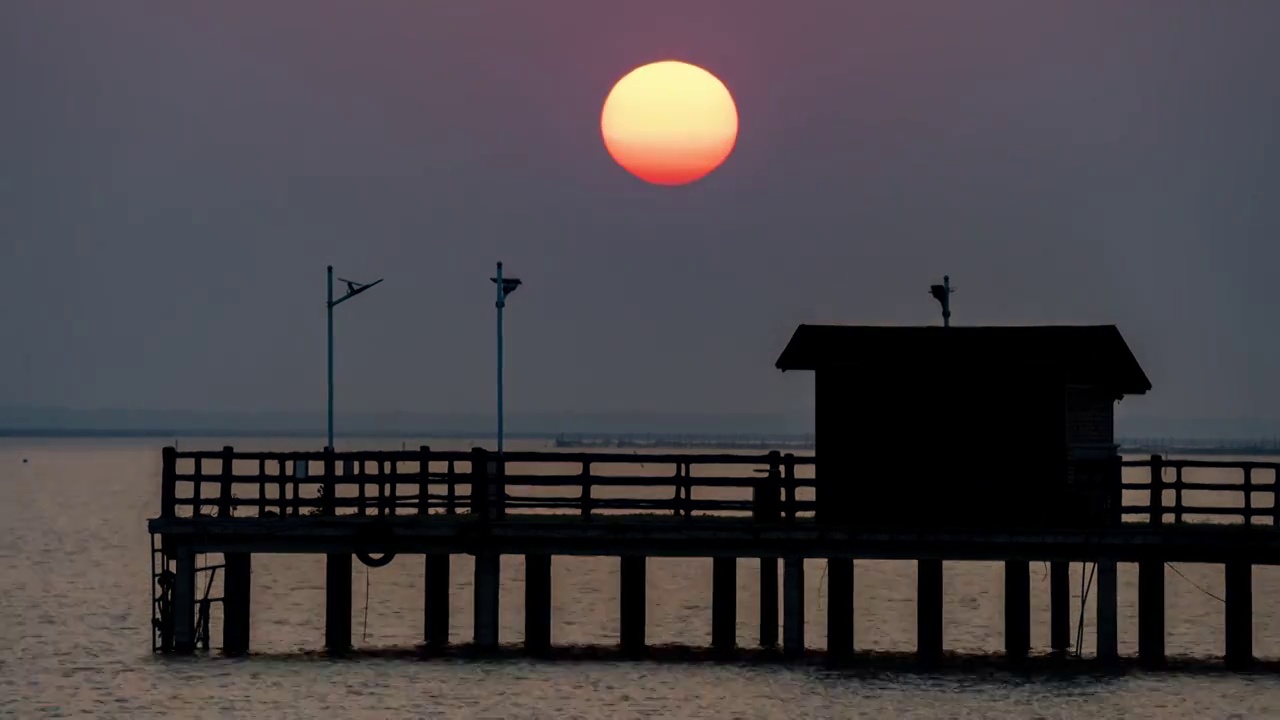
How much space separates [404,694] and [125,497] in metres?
165

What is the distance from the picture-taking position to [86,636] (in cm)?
5866

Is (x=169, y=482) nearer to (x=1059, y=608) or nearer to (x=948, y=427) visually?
(x=948, y=427)

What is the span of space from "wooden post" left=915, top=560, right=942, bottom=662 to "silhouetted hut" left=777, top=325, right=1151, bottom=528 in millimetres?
1771

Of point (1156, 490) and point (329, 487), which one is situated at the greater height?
point (1156, 490)

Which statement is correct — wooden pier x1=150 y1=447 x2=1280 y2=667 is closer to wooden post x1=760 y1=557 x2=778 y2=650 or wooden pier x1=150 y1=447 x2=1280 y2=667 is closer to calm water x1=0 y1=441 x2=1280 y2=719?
calm water x1=0 y1=441 x2=1280 y2=719

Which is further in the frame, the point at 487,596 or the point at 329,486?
the point at 487,596

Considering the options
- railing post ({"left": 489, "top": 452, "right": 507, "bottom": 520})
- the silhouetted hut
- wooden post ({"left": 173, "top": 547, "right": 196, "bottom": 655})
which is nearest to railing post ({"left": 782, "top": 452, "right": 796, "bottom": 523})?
the silhouetted hut

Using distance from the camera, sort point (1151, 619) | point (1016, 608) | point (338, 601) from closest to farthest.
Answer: point (1016, 608), point (1151, 619), point (338, 601)

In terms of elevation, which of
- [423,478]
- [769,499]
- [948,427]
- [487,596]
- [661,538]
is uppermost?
[948,427]

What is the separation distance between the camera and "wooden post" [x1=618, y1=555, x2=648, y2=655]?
43.4 metres

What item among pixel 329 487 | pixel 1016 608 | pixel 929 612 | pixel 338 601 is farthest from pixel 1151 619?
pixel 329 487

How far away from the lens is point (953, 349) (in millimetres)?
41219

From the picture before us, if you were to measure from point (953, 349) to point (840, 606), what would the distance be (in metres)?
5.88

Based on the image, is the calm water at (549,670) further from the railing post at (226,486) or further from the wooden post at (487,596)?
the railing post at (226,486)
